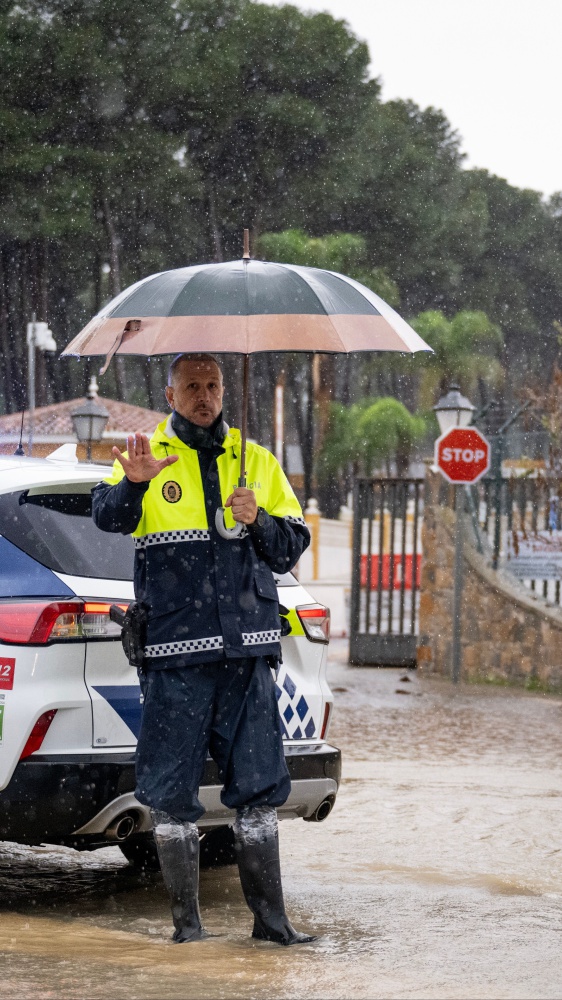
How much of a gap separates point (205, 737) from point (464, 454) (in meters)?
10.9

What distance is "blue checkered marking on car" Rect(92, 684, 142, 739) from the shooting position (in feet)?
16.0

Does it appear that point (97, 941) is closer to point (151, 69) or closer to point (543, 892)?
point (543, 892)

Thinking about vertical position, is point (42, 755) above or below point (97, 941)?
above

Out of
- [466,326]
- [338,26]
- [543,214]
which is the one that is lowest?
[466,326]

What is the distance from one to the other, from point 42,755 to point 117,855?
78.9 inches

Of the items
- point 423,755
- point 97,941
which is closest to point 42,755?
point 97,941

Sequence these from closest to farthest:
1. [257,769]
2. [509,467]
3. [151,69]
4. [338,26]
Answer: [257,769], [509,467], [151,69], [338,26]

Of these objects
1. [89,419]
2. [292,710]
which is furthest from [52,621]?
[89,419]

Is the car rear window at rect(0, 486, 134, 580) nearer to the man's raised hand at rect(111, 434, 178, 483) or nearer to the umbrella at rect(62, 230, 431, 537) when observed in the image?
the umbrella at rect(62, 230, 431, 537)

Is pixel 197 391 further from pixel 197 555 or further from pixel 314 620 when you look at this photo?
pixel 314 620

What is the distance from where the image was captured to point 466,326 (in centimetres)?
5197

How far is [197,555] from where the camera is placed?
182 inches

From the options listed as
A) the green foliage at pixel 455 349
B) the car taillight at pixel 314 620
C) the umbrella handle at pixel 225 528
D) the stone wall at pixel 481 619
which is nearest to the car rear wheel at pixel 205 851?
the car taillight at pixel 314 620

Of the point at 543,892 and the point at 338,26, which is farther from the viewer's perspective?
the point at 338,26
